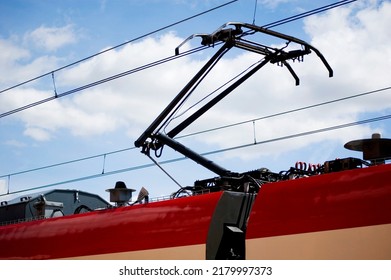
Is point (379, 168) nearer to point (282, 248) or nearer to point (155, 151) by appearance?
point (282, 248)

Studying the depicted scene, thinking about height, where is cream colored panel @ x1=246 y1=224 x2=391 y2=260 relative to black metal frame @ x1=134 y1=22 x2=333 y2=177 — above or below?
below

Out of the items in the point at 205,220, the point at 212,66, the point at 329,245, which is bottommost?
the point at 329,245

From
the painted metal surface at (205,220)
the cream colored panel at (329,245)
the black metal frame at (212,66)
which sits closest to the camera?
the cream colored panel at (329,245)

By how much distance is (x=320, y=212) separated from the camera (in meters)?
8.45

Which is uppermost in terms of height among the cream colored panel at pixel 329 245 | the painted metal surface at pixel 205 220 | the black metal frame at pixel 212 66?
the black metal frame at pixel 212 66

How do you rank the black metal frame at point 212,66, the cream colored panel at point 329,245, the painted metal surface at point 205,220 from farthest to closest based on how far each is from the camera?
1. the black metal frame at point 212,66
2. the painted metal surface at point 205,220
3. the cream colored panel at point 329,245

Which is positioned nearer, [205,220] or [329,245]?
[329,245]

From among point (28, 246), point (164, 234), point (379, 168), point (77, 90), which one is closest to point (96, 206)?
point (77, 90)

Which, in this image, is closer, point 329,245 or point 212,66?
point 329,245

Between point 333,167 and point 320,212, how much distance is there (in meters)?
1.49

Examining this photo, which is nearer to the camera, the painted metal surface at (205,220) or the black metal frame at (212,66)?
the painted metal surface at (205,220)

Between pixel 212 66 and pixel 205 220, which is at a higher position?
pixel 212 66

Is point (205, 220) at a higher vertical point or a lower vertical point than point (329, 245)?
higher

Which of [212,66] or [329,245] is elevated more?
[212,66]
